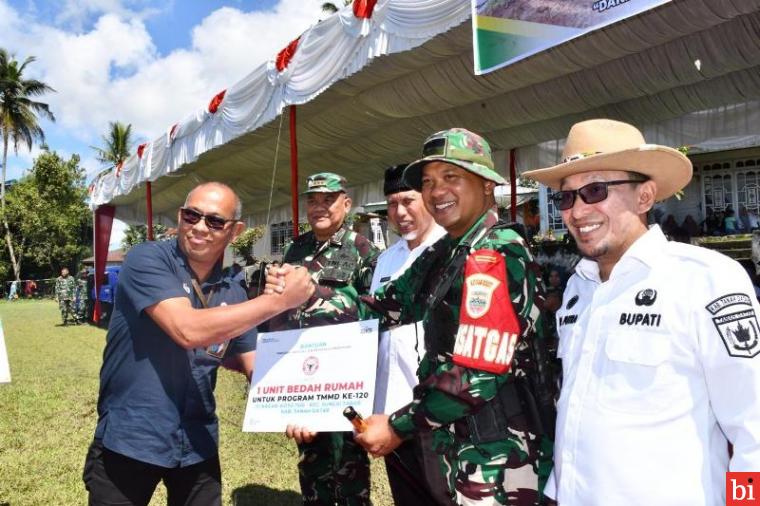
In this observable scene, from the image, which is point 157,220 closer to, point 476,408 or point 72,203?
point 476,408

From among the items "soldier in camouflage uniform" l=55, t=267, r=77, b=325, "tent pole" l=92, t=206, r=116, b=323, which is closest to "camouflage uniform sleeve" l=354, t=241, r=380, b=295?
"tent pole" l=92, t=206, r=116, b=323

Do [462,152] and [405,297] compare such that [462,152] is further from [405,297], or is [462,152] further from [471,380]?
[471,380]

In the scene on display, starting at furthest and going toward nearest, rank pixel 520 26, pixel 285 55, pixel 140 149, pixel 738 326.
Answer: pixel 140 149
pixel 285 55
pixel 520 26
pixel 738 326

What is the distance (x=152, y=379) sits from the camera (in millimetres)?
1998

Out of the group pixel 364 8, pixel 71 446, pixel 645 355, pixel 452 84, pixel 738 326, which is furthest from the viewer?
pixel 452 84

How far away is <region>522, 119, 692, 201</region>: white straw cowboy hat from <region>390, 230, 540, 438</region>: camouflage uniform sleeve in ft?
0.94

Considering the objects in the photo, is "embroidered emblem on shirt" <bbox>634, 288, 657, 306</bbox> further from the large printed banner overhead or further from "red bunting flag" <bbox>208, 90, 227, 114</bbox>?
"red bunting flag" <bbox>208, 90, 227, 114</bbox>

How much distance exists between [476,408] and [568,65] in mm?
4261

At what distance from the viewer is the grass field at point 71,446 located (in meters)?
4.06

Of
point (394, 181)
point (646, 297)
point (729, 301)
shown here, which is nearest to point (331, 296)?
point (394, 181)

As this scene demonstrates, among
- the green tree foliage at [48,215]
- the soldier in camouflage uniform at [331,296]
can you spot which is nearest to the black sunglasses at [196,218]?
the soldier in camouflage uniform at [331,296]

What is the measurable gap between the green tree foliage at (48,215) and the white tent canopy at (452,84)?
34.1 metres

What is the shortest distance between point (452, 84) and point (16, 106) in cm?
4518

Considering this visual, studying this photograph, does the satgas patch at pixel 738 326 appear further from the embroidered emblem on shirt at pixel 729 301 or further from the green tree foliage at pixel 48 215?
the green tree foliage at pixel 48 215
